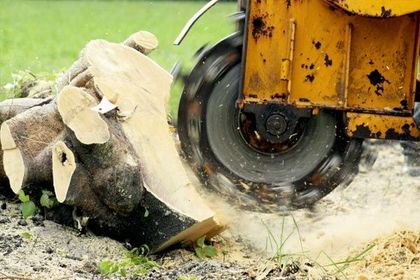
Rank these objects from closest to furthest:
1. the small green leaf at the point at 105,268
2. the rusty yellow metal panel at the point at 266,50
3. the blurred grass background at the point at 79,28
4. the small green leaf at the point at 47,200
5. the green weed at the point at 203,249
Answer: the small green leaf at the point at 105,268, the small green leaf at the point at 47,200, the green weed at the point at 203,249, the rusty yellow metal panel at the point at 266,50, the blurred grass background at the point at 79,28

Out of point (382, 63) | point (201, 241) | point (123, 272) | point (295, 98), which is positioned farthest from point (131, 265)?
point (382, 63)

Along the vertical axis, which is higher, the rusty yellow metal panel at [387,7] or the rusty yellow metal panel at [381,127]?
the rusty yellow metal panel at [387,7]

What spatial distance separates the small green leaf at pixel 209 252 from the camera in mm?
5641

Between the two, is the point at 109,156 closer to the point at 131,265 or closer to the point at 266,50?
the point at 131,265

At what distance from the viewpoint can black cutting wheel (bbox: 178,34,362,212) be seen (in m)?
6.00

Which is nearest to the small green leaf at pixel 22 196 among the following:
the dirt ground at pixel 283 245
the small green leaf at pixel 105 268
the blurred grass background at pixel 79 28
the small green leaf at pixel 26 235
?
the dirt ground at pixel 283 245

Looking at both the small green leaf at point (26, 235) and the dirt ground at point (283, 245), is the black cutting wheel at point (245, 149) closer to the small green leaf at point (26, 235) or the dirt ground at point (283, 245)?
the dirt ground at point (283, 245)

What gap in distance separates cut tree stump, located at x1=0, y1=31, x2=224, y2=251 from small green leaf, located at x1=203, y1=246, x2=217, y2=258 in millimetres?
89

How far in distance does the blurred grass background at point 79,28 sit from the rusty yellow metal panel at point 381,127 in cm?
311

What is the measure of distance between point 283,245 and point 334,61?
1145mm

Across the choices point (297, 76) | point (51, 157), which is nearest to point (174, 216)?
point (51, 157)

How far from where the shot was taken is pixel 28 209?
5551mm

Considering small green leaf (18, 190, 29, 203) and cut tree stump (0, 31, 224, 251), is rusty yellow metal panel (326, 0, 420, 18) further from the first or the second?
small green leaf (18, 190, 29, 203)

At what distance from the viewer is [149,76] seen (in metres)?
6.16
